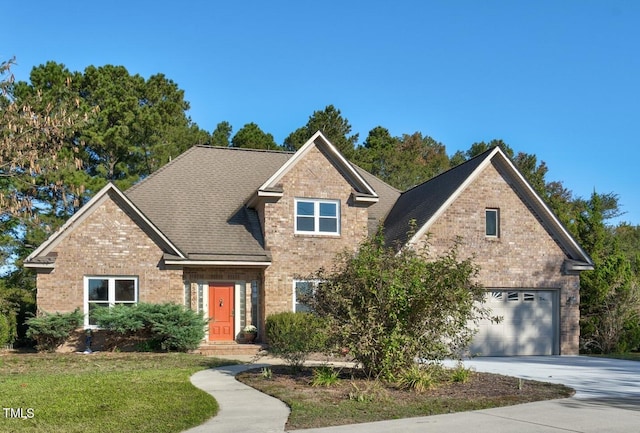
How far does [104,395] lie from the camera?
11.4 meters

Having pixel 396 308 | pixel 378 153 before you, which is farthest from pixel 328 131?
pixel 396 308

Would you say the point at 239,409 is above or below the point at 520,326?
above

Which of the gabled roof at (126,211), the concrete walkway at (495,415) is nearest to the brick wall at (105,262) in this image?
the gabled roof at (126,211)

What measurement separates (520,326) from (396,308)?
460 inches

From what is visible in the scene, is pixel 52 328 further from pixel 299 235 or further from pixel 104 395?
pixel 104 395

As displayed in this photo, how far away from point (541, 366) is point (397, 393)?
25.8ft

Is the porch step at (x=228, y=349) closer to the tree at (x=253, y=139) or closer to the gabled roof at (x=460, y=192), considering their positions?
the gabled roof at (x=460, y=192)

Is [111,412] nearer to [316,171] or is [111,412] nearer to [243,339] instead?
[243,339]

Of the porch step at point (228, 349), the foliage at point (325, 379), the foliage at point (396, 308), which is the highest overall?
the foliage at point (396, 308)

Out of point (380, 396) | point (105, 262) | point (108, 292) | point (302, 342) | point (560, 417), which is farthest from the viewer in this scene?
point (108, 292)

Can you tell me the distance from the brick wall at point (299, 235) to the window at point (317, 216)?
192 millimetres

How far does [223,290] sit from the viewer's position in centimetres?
2288

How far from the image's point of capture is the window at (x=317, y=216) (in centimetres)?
2328

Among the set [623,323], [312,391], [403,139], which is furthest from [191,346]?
[403,139]
